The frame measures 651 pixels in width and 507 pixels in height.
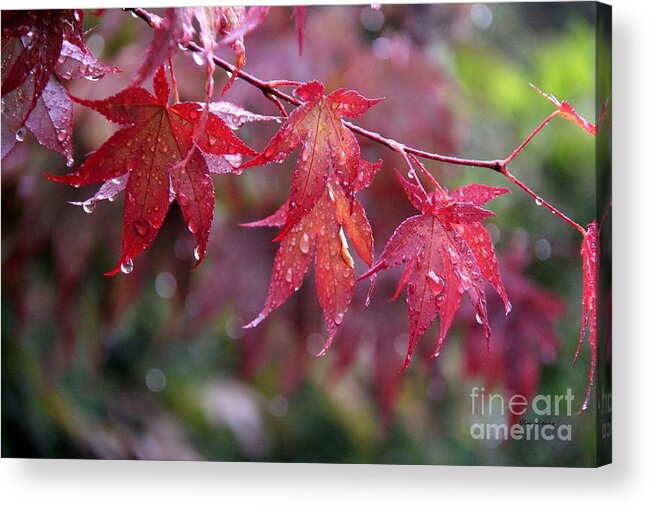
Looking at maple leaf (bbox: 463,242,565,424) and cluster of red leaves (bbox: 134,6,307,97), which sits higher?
cluster of red leaves (bbox: 134,6,307,97)

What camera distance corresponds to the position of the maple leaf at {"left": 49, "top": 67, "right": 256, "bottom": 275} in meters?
1.00

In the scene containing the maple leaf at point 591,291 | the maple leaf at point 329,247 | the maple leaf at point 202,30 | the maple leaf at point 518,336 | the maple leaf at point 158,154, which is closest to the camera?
the maple leaf at point 202,30

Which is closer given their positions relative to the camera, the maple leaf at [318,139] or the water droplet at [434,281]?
the maple leaf at [318,139]

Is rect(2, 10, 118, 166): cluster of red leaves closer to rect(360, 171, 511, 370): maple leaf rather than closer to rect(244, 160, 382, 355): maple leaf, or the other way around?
rect(244, 160, 382, 355): maple leaf

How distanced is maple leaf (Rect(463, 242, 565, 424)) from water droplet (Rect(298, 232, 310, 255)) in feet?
1.68

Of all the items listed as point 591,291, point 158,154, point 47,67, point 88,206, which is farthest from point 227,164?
point 591,291

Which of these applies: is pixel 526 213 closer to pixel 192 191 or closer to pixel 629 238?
pixel 629 238

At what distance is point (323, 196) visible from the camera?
1.11m

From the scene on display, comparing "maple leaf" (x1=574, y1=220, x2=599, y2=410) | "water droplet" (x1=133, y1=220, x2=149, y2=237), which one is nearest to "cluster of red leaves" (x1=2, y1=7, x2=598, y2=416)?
"water droplet" (x1=133, y1=220, x2=149, y2=237)

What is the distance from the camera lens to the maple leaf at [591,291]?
4.66 feet

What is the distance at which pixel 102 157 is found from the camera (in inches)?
39.8

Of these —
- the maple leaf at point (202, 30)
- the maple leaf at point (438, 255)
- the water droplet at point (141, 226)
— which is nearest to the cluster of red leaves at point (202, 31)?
the maple leaf at point (202, 30)

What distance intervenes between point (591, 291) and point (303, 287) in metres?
0.47

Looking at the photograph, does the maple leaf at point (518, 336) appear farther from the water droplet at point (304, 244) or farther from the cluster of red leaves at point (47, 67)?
the cluster of red leaves at point (47, 67)
